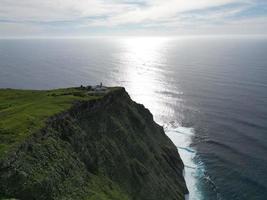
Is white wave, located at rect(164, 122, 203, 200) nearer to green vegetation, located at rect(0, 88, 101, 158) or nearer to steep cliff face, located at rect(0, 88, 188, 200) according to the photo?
steep cliff face, located at rect(0, 88, 188, 200)

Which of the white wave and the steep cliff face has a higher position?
the steep cliff face

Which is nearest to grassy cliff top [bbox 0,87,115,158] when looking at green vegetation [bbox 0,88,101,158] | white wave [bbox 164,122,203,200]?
green vegetation [bbox 0,88,101,158]

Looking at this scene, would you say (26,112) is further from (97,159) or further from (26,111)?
(97,159)

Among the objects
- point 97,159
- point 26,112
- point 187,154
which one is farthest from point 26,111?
point 187,154

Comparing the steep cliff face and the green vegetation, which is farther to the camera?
the green vegetation

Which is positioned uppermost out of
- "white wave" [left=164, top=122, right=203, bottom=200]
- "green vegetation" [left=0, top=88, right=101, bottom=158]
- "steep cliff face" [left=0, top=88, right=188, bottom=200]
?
"green vegetation" [left=0, top=88, right=101, bottom=158]

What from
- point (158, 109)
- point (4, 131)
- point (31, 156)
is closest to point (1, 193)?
point (31, 156)

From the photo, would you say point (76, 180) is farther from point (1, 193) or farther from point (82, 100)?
point (82, 100)

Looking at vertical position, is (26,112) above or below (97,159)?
above
